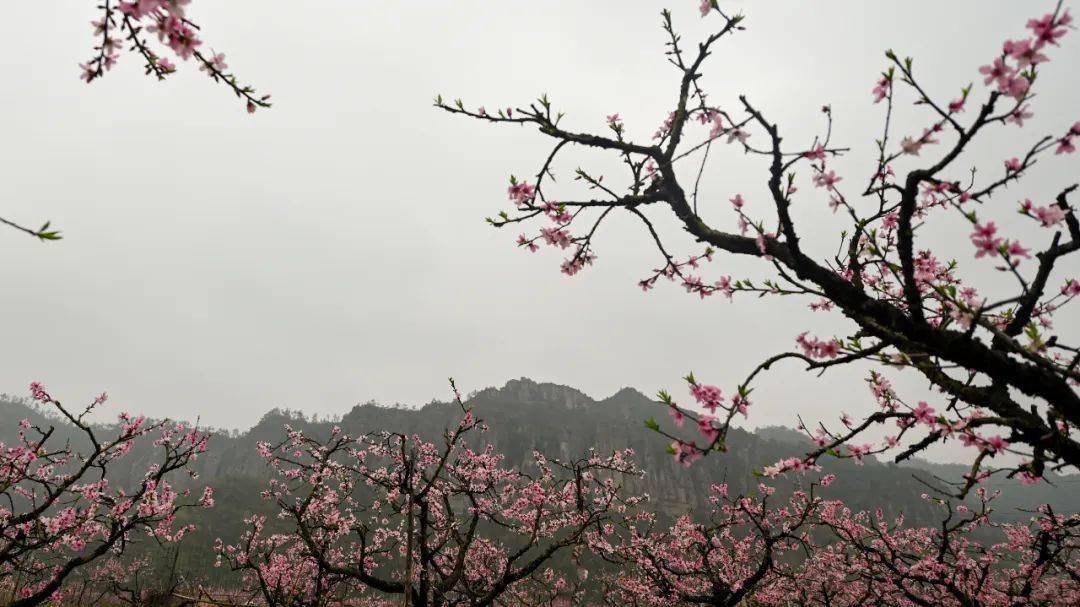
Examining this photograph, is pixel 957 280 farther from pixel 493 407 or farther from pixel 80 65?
pixel 493 407

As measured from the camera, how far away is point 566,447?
372 feet

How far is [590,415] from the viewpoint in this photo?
5374 inches

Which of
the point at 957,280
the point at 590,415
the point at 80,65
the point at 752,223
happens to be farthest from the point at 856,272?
the point at 590,415

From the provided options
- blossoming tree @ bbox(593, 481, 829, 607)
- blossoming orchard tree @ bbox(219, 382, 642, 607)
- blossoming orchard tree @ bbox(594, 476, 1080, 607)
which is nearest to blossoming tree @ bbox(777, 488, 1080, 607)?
blossoming orchard tree @ bbox(594, 476, 1080, 607)

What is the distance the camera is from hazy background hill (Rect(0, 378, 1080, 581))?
104 m

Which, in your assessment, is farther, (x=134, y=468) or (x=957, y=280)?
(x=134, y=468)

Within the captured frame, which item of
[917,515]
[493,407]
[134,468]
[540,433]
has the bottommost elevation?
[917,515]

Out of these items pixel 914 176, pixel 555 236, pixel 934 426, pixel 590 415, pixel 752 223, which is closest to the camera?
pixel 914 176

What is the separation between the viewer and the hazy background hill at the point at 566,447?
10388 centimetres

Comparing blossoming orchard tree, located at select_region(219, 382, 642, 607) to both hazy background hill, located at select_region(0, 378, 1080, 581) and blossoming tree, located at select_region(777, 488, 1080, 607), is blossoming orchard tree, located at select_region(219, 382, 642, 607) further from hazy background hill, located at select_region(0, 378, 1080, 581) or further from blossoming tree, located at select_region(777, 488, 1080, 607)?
hazy background hill, located at select_region(0, 378, 1080, 581)

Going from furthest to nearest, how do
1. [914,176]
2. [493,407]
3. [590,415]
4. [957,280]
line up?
[590,415], [493,407], [957,280], [914,176]

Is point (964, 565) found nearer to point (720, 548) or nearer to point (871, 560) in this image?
point (871, 560)

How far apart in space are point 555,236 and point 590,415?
13678cm

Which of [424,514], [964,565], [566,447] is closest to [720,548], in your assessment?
[964,565]
